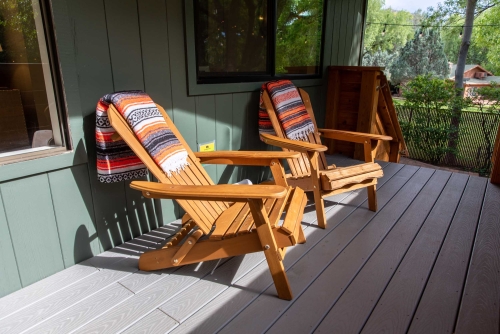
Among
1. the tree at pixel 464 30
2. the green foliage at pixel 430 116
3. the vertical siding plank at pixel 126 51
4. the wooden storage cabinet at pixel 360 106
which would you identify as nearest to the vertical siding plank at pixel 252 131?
the vertical siding plank at pixel 126 51

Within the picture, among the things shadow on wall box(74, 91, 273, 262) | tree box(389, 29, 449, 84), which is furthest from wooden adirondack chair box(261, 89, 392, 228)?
tree box(389, 29, 449, 84)

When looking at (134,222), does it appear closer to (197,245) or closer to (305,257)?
(197,245)

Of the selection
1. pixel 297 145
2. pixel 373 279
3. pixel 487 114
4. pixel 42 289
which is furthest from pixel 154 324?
pixel 487 114

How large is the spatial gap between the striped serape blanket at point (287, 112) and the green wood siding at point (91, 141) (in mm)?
472

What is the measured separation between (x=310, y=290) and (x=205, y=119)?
4.35 feet

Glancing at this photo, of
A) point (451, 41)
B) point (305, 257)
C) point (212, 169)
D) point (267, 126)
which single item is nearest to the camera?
point (305, 257)

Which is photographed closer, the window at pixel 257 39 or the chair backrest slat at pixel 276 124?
the window at pixel 257 39

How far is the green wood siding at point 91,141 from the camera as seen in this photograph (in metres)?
1.52

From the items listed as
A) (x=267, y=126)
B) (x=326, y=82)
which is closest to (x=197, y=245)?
(x=267, y=126)

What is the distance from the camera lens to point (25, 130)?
1.57m

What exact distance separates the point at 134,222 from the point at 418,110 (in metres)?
4.94

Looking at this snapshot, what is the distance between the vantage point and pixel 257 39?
8.84 feet

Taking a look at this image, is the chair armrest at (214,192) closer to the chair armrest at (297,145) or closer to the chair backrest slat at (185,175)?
the chair backrest slat at (185,175)

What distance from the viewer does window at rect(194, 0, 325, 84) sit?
228cm
